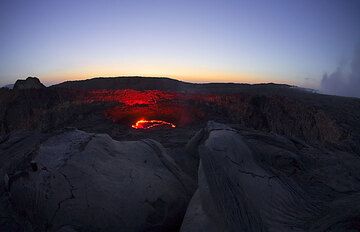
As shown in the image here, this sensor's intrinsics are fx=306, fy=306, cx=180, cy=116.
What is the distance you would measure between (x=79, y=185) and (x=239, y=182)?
168 centimetres

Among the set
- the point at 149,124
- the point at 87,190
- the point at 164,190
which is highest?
the point at 87,190

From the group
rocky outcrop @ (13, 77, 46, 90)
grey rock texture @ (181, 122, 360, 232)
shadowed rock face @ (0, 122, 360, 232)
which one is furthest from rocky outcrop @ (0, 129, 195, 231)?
rocky outcrop @ (13, 77, 46, 90)

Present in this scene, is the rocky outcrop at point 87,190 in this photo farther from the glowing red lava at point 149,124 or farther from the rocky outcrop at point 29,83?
the rocky outcrop at point 29,83

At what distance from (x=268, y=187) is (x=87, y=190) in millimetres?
2015

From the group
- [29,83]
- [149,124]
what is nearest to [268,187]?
[149,124]

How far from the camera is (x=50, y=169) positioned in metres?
3.20

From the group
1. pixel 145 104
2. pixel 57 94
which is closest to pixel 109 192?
pixel 145 104

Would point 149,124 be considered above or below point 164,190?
below

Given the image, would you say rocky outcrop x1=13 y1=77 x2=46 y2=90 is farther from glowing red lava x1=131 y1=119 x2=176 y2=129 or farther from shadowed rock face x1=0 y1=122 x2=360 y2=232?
shadowed rock face x1=0 y1=122 x2=360 y2=232

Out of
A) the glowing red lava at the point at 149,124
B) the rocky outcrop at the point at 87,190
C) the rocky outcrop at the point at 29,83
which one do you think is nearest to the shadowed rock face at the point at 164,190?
the rocky outcrop at the point at 87,190

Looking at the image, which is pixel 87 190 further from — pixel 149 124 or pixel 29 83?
pixel 29 83

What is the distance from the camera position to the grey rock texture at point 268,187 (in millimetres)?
2678

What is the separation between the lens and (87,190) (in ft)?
10.5

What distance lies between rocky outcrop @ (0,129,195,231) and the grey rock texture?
1.61 ft
